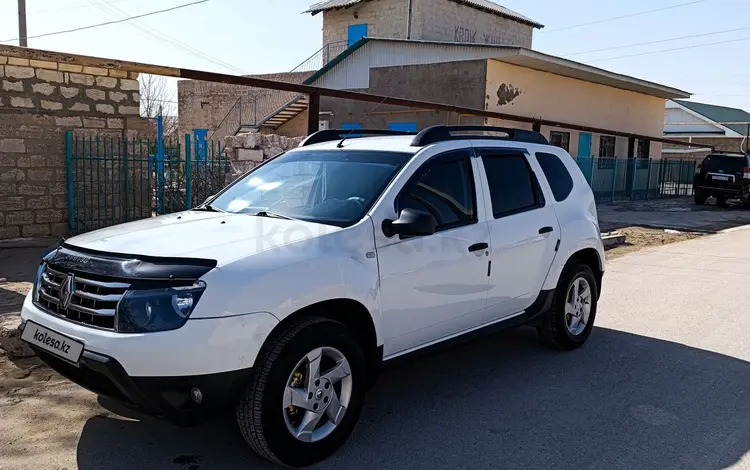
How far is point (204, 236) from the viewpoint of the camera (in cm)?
370

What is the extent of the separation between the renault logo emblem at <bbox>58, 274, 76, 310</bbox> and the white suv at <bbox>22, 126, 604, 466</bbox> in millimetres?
12

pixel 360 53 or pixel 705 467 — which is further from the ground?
pixel 360 53

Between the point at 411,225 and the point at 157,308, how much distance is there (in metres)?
1.52

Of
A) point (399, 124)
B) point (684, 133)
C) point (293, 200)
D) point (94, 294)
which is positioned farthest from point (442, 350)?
point (684, 133)

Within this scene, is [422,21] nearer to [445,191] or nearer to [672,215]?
[672,215]

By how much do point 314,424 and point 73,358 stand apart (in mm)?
1303

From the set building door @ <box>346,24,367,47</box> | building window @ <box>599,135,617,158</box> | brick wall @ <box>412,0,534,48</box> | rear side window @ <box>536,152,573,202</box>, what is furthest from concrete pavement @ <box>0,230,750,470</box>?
building door @ <box>346,24,367,47</box>

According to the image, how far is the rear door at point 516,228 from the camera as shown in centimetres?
480

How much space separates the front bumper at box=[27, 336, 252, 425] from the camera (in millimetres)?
3100

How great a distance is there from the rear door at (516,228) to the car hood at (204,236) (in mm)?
1533

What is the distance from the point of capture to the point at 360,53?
79.4 ft

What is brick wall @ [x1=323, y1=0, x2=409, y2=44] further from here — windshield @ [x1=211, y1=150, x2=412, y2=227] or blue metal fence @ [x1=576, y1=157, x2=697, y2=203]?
windshield @ [x1=211, y1=150, x2=412, y2=227]

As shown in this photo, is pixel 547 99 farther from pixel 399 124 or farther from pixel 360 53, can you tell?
pixel 360 53

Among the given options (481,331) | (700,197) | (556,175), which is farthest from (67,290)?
(700,197)
